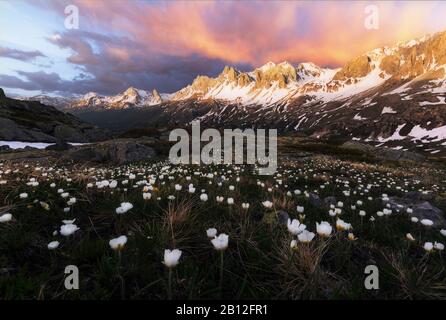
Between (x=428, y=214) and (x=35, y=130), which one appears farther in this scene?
(x=35, y=130)

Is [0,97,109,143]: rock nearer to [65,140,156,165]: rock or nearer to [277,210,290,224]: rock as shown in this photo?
[65,140,156,165]: rock

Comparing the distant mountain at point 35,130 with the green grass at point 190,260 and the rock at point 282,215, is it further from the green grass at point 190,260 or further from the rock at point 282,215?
the rock at point 282,215

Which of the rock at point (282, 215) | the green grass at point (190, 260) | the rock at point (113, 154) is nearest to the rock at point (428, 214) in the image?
the green grass at point (190, 260)

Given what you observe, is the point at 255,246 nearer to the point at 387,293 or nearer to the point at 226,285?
the point at 226,285

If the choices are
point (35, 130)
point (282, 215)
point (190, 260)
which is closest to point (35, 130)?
point (35, 130)

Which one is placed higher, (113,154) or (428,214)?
(113,154)

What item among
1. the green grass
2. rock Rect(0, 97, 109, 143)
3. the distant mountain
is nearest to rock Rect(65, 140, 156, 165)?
the green grass

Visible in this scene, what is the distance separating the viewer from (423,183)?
16.9 meters

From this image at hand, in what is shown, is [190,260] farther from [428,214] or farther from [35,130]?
[35,130]

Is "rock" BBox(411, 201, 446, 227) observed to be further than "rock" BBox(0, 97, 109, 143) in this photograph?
No

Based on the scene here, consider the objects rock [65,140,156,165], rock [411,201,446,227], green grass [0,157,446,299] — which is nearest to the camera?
green grass [0,157,446,299]

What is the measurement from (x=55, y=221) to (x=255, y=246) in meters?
3.01

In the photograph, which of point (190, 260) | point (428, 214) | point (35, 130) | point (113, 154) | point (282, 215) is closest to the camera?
point (190, 260)
